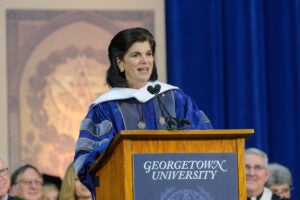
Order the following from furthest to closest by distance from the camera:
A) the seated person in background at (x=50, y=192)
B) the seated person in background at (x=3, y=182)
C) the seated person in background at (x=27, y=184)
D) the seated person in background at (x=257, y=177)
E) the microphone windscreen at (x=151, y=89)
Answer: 1. the seated person in background at (x=50, y=192)
2. the seated person in background at (x=27, y=184)
3. the seated person in background at (x=257, y=177)
4. the seated person in background at (x=3, y=182)
5. the microphone windscreen at (x=151, y=89)

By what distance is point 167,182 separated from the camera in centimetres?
333

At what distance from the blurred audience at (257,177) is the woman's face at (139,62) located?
218cm

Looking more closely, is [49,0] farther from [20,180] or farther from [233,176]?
[233,176]

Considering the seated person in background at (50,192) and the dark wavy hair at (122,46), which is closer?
the dark wavy hair at (122,46)

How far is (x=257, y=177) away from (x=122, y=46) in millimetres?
2307

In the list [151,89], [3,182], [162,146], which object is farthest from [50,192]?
[162,146]

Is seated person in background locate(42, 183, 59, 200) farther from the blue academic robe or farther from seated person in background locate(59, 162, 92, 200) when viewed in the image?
the blue academic robe

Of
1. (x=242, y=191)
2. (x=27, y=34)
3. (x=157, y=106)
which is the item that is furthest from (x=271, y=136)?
(x=242, y=191)

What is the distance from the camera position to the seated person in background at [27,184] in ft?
20.4

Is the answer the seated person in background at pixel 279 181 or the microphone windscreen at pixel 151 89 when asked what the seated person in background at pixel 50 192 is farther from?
the microphone windscreen at pixel 151 89

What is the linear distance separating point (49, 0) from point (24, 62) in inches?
21.0

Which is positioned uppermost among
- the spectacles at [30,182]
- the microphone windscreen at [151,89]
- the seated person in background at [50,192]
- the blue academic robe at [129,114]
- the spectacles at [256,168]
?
the microphone windscreen at [151,89]

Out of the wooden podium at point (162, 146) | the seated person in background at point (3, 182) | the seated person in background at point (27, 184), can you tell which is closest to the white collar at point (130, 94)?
the wooden podium at point (162, 146)

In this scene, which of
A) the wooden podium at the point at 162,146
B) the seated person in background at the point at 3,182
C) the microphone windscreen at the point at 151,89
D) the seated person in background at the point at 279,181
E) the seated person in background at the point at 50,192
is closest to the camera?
the wooden podium at the point at 162,146
